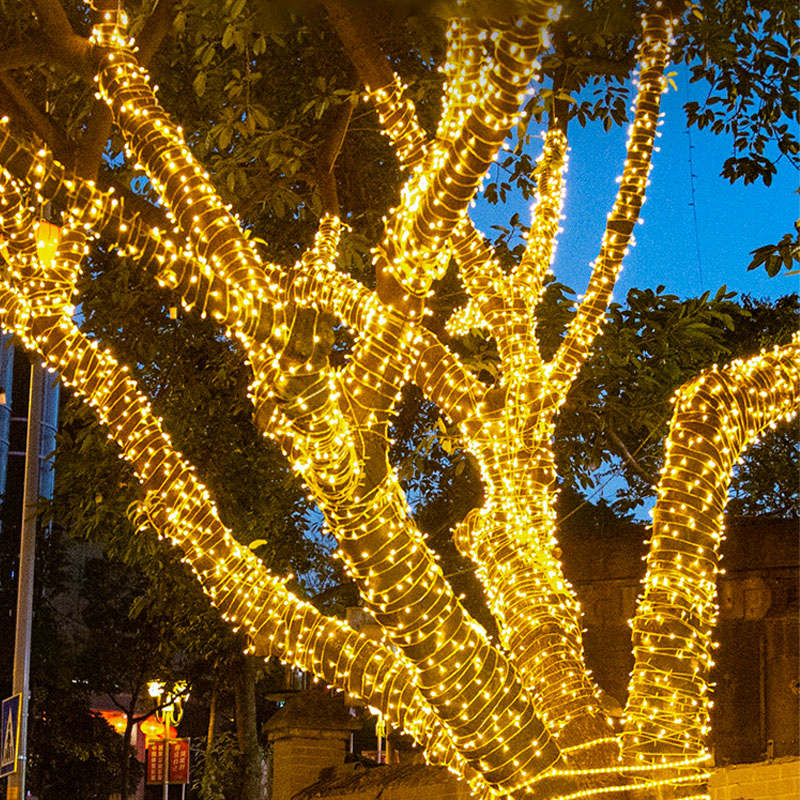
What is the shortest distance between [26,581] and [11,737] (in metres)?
1.37

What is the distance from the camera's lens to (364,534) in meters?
4.24

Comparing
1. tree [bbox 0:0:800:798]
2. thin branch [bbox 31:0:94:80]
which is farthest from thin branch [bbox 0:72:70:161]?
thin branch [bbox 31:0:94:80]

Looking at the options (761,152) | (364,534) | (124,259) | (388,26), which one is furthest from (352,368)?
(124,259)

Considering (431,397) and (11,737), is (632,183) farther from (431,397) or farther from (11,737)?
(11,737)

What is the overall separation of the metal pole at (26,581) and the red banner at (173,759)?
558 inches

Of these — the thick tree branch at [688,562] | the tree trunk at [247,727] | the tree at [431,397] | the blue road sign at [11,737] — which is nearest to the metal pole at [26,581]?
the blue road sign at [11,737]

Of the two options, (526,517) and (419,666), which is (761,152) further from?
(419,666)

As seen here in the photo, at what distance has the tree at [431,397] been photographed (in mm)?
4188

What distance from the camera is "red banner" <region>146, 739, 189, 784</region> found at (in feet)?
77.4

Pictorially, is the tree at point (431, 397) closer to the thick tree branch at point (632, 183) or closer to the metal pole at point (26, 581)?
the thick tree branch at point (632, 183)

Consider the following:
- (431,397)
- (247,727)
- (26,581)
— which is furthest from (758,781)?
(247,727)

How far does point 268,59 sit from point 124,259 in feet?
5.73

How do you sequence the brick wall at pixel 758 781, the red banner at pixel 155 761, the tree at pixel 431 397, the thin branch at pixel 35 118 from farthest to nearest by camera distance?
the red banner at pixel 155 761, the thin branch at pixel 35 118, the brick wall at pixel 758 781, the tree at pixel 431 397

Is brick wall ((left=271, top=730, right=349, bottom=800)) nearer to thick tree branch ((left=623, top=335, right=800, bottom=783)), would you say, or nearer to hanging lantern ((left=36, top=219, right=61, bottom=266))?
hanging lantern ((left=36, top=219, right=61, bottom=266))
